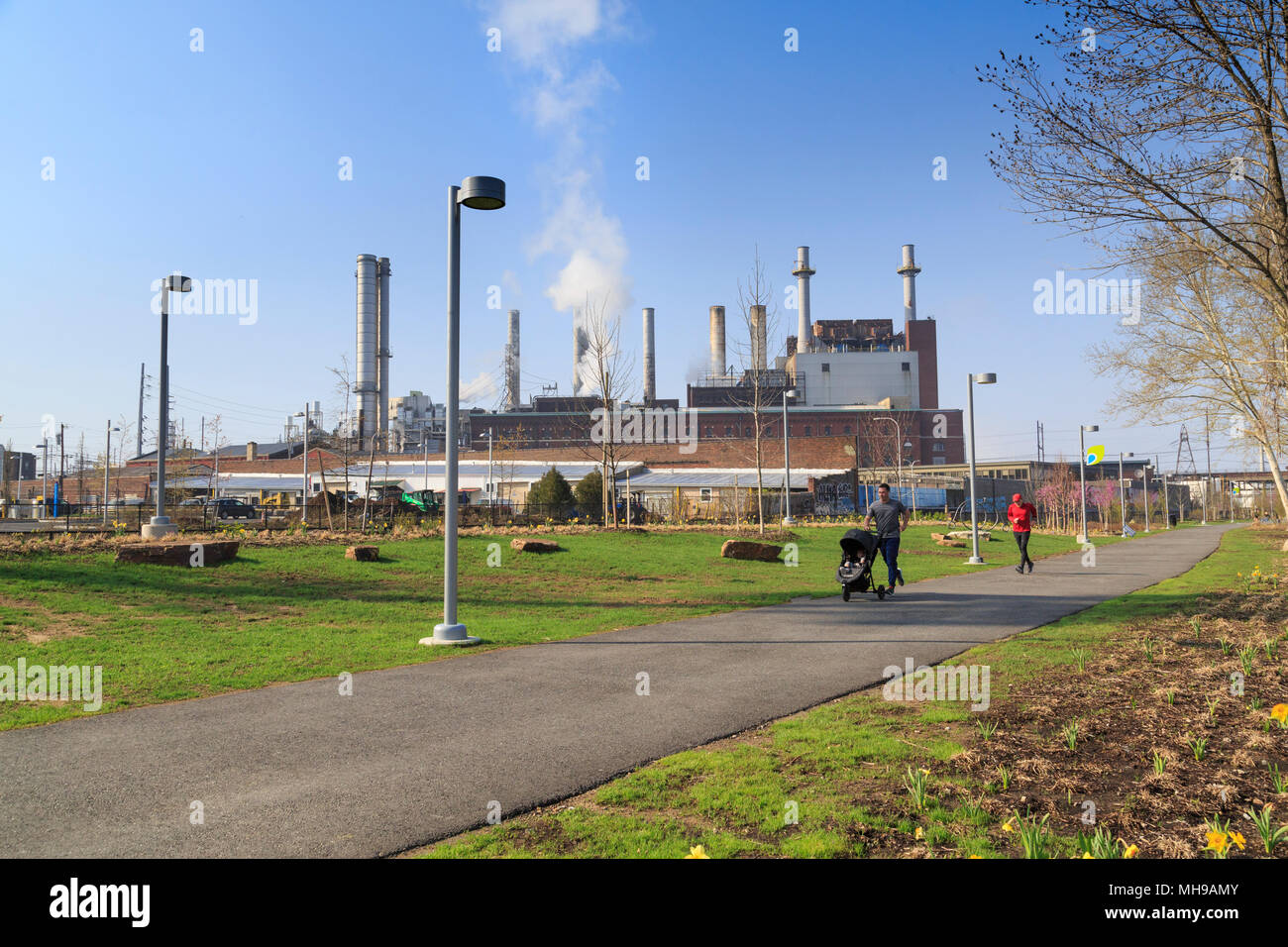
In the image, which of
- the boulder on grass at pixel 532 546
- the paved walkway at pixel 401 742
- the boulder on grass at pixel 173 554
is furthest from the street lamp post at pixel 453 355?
the boulder on grass at pixel 532 546

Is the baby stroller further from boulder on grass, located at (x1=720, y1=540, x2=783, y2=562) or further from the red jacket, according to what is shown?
the red jacket

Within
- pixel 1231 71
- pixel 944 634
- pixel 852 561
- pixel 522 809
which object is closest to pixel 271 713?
pixel 522 809

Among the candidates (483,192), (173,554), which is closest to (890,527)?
(483,192)

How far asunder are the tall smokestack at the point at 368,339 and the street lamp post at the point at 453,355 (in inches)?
2610

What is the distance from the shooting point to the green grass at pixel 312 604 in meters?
8.45

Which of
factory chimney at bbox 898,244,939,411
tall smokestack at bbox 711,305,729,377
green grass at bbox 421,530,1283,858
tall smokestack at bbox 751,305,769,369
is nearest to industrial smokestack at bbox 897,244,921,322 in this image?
factory chimney at bbox 898,244,939,411

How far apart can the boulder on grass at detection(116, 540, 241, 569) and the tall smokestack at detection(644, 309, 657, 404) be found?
245 ft

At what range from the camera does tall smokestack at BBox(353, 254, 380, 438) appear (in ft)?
240

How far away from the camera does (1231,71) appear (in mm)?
8891

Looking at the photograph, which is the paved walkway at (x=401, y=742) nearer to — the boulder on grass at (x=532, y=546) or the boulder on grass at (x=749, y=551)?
the boulder on grass at (x=532, y=546)

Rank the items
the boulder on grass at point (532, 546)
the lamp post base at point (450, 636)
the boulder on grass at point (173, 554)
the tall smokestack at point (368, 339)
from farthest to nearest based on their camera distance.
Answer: the tall smokestack at point (368, 339) → the boulder on grass at point (532, 546) → the boulder on grass at point (173, 554) → the lamp post base at point (450, 636)
